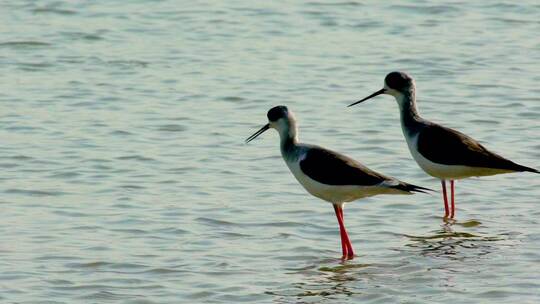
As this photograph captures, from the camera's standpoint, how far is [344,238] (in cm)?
1048

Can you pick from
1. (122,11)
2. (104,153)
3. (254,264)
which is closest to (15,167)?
(104,153)

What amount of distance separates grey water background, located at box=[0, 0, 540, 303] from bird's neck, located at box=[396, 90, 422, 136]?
0.67 m

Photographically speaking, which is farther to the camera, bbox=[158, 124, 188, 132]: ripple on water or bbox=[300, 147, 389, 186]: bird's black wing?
bbox=[158, 124, 188, 132]: ripple on water

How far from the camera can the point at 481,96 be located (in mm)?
15859

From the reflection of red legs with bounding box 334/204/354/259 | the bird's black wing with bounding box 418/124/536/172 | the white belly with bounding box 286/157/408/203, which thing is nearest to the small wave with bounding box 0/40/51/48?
the bird's black wing with bounding box 418/124/536/172

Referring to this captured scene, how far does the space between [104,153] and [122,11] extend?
24.0 feet

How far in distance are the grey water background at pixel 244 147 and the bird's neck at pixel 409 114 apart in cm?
67

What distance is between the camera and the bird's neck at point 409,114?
1180 centimetres

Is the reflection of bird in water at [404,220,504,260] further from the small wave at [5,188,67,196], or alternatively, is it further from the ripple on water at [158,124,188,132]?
the ripple on water at [158,124,188,132]

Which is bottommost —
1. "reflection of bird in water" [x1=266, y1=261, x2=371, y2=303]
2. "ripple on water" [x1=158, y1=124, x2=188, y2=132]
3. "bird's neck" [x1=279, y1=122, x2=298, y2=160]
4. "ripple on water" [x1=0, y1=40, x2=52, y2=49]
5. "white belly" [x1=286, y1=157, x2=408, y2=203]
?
"ripple on water" [x1=158, y1=124, x2=188, y2=132]

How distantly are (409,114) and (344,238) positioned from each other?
196cm

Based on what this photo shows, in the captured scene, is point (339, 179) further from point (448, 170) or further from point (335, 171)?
point (448, 170)

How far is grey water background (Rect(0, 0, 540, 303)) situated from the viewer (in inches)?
384

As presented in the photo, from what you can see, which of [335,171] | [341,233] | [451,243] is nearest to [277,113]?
[335,171]
